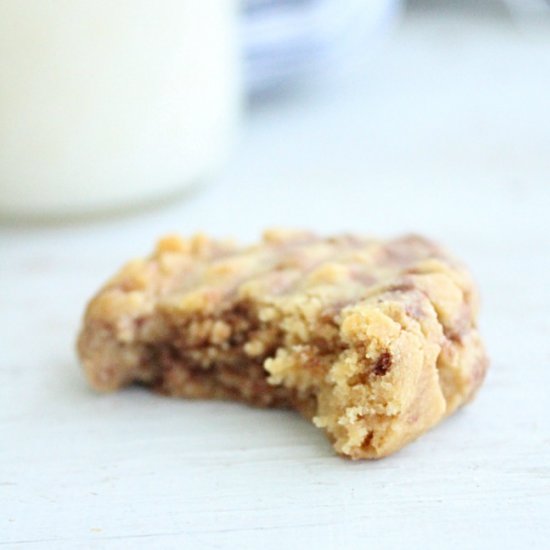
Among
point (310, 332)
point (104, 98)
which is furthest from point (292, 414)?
point (104, 98)

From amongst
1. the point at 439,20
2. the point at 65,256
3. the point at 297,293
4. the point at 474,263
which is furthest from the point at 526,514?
the point at 439,20

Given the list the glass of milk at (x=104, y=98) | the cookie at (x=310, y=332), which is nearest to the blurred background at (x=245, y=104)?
the glass of milk at (x=104, y=98)

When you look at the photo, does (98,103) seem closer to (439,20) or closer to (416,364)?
(416,364)

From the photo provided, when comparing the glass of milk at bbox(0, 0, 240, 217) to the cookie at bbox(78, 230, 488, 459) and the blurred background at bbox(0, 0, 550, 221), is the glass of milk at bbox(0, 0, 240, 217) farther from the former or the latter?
the cookie at bbox(78, 230, 488, 459)

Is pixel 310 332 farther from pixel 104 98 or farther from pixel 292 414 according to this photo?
pixel 104 98

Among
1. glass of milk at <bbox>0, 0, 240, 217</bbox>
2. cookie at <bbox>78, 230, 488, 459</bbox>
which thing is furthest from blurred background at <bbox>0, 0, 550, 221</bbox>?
cookie at <bbox>78, 230, 488, 459</bbox>
